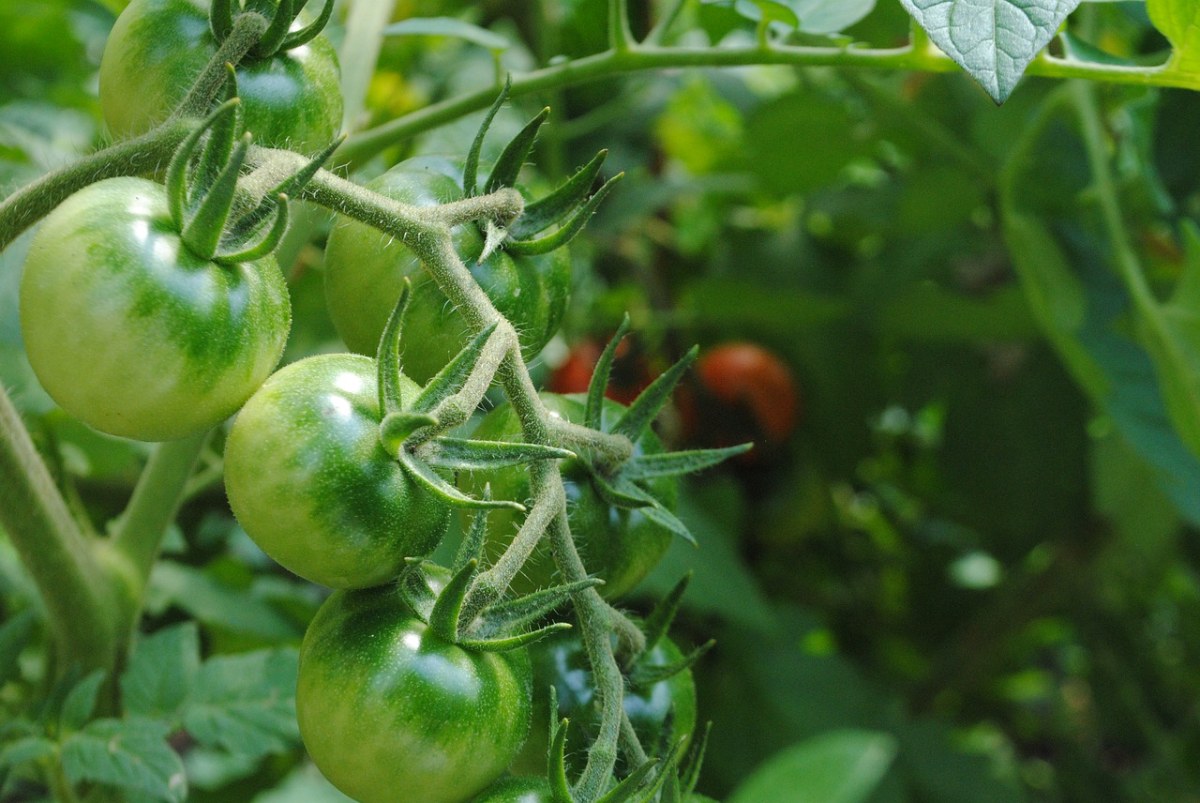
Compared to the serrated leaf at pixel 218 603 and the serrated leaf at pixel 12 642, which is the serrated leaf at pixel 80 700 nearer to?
the serrated leaf at pixel 12 642

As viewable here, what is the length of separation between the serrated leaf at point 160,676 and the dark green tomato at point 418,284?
0.26 meters

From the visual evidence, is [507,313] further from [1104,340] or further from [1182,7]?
[1104,340]

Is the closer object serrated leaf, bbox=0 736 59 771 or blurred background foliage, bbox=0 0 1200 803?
serrated leaf, bbox=0 736 59 771

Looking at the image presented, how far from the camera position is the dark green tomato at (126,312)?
406mm

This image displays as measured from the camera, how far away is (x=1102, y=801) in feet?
5.08

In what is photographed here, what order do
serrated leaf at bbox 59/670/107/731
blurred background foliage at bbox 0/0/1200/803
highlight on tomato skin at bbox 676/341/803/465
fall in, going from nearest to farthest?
serrated leaf at bbox 59/670/107/731 → blurred background foliage at bbox 0/0/1200/803 → highlight on tomato skin at bbox 676/341/803/465

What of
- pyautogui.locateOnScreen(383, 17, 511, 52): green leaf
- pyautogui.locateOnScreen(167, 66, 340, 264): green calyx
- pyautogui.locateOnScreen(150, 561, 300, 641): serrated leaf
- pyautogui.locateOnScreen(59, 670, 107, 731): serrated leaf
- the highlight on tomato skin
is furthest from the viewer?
→ the highlight on tomato skin

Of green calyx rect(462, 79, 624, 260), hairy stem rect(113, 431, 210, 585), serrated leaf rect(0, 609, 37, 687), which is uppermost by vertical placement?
green calyx rect(462, 79, 624, 260)

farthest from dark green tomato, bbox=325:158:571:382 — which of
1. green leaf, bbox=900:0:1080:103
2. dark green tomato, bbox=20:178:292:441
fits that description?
green leaf, bbox=900:0:1080:103

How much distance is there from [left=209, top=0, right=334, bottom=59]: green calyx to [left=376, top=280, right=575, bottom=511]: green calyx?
16cm

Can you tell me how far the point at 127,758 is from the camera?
0.59 meters

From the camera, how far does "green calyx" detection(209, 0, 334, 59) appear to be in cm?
50

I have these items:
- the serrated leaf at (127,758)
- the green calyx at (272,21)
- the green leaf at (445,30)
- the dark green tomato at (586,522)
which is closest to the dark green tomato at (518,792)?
the dark green tomato at (586,522)

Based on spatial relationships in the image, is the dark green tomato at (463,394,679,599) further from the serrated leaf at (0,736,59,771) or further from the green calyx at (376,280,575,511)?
the serrated leaf at (0,736,59,771)
